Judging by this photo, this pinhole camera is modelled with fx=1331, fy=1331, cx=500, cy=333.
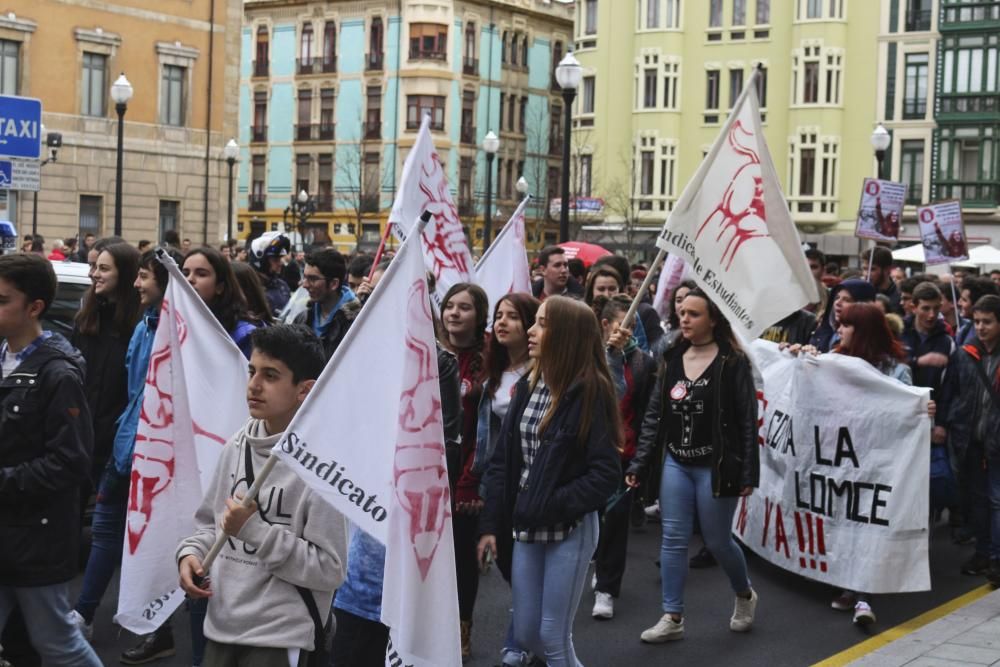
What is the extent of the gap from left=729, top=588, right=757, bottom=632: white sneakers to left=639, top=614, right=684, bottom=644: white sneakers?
42cm

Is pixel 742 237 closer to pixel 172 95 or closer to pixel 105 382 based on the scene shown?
pixel 105 382

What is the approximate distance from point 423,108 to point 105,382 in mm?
Result: 62078

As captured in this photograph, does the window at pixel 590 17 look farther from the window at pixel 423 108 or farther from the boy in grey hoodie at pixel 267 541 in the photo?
the boy in grey hoodie at pixel 267 541

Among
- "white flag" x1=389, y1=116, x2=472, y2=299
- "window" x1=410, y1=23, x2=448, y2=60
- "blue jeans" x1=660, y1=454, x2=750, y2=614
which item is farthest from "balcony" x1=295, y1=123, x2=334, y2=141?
"blue jeans" x1=660, y1=454, x2=750, y2=614

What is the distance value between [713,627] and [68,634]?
3.96 m

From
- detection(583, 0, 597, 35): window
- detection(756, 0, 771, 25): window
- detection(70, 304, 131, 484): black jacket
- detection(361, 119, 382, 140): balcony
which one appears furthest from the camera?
detection(361, 119, 382, 140): balcony

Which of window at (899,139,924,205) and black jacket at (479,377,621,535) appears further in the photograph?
window at (899,139,924,205)

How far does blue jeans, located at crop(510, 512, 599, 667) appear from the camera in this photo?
18.5 ft

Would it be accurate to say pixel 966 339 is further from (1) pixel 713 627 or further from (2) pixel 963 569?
(1) pixel 713 627

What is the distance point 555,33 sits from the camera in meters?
72.7

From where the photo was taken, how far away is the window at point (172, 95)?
44.9 m

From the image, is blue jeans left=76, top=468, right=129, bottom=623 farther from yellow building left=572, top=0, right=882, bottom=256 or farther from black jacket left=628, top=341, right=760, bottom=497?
yellow building left=572, top=0, right=882, bottom=256

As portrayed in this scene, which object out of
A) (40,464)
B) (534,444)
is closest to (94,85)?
(534,444)

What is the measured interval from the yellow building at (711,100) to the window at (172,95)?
Result: 711 inches
